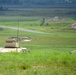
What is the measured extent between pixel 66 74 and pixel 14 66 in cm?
164

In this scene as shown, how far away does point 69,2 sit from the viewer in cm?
12256

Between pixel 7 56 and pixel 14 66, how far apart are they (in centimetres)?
144

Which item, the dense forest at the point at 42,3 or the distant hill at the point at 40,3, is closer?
the distant hill at the point at 40,3

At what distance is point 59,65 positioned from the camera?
384 inches

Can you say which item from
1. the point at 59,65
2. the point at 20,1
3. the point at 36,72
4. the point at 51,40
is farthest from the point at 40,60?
the point at 20,1

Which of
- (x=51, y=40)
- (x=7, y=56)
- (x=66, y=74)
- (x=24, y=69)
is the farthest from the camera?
(x=51, y=40)

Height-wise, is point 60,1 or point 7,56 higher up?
point 7,56

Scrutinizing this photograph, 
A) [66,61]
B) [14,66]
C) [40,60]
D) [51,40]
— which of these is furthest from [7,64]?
[51,40]

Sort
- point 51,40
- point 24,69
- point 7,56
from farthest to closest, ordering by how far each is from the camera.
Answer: point 51,40 < point 7,56 < point 24,69

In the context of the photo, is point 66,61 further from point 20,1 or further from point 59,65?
point 20,1

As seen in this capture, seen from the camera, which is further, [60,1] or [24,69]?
[60,1]

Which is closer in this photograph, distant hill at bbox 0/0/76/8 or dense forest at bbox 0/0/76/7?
distant hill at bbox 0/0/76/8

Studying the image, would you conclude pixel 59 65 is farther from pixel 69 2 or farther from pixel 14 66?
pixel 69 2

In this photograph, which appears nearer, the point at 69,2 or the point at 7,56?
the point at 7,56
